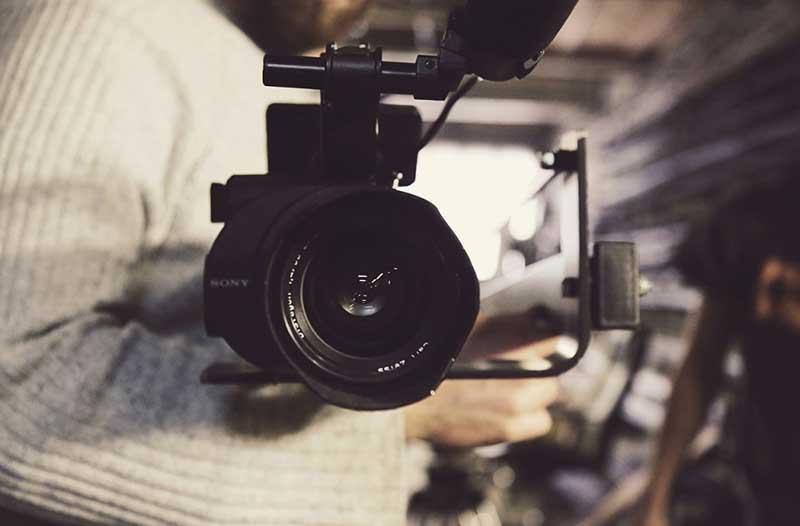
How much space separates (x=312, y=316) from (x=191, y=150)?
27cm

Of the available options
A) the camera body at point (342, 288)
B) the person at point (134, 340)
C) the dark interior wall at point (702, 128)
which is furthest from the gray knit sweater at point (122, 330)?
the dark interior wall at point (702, 128)

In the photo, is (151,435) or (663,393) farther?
(663,393)

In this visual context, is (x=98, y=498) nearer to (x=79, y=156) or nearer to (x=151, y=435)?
(x=151, y=435)

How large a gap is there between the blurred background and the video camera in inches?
30.3

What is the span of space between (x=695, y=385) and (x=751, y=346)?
18 centimetres

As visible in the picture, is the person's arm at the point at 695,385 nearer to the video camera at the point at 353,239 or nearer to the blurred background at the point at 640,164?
the blurred background at the point at 640,164

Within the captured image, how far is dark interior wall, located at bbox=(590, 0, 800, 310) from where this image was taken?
7.68ft

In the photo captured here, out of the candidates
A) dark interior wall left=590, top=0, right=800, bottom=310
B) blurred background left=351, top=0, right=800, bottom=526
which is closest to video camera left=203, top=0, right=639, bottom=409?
blurred background left=351, top=0, right=800, bottom=526

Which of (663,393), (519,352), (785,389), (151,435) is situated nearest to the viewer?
(151,435)

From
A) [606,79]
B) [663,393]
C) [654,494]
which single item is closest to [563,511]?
[663,393]

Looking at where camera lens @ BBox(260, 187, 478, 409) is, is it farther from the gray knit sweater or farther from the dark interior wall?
the dark interior wall

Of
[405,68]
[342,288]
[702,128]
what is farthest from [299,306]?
[702,128]

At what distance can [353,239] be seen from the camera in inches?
19.1

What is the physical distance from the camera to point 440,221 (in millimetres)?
452
